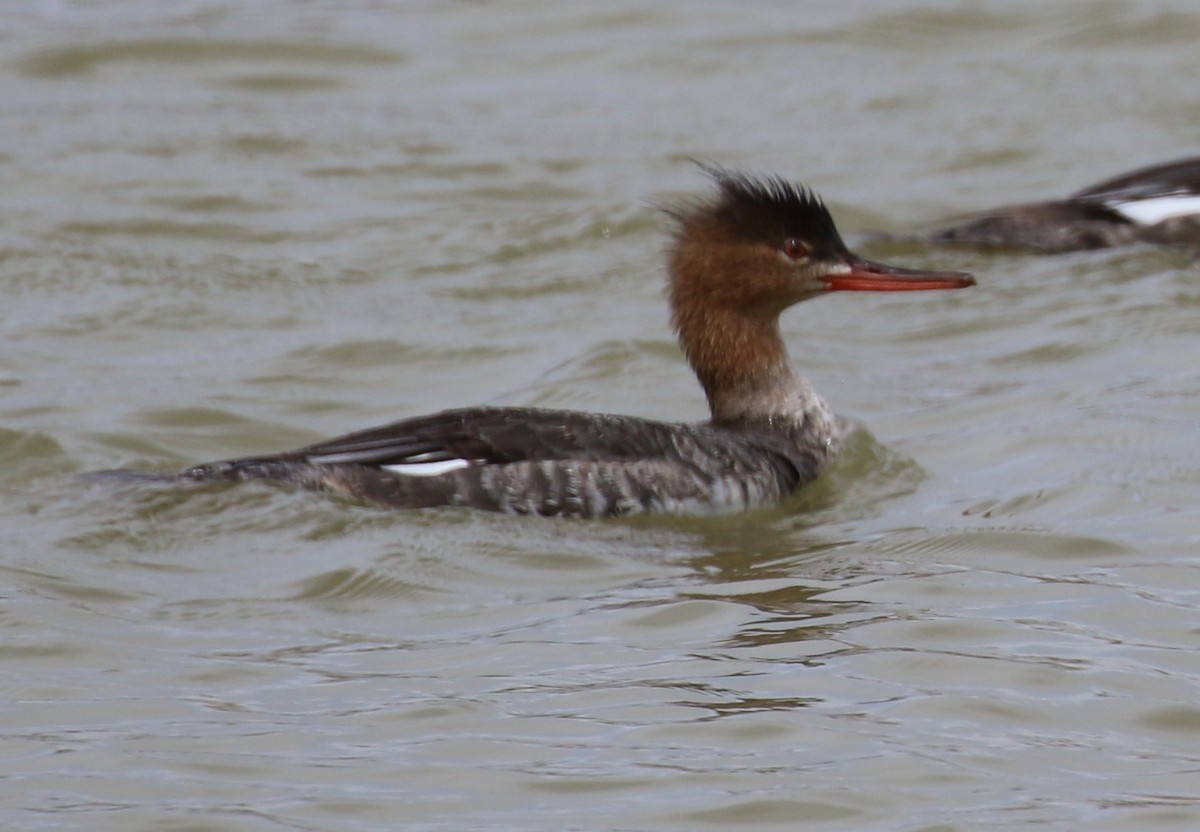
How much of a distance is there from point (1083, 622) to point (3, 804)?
10.1ft

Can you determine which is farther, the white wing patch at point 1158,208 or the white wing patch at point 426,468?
the white wing patch at point 1158,208

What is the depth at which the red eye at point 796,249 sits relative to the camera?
316 inches

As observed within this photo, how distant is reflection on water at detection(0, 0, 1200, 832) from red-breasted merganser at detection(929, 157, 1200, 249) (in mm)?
101

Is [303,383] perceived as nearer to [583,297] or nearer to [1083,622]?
[583,297]

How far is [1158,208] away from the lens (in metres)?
10.6

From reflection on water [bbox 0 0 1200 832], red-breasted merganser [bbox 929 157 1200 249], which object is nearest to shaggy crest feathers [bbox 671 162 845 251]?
reflection on water [bbox 0 0 1200 832]

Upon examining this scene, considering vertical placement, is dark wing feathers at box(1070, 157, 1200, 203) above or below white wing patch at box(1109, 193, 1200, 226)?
above

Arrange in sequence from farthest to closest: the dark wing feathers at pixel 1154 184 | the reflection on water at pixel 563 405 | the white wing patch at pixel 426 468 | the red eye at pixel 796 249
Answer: the dark wing feathers at pixel 1154 184 → the red eye at pixel 796 249 → the white wing patch at pixel 426 468 → the reflection on water at pixel 563 405

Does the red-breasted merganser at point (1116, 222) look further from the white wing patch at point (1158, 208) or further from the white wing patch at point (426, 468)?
the white wing patch at point (426, 468)

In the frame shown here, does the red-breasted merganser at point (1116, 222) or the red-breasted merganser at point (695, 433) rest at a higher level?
the red-breasted merganser at point (1116, 222)

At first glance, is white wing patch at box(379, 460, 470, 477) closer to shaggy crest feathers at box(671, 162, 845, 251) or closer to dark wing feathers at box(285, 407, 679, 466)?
dark wing feathers at box(285, 407, 679, 466)

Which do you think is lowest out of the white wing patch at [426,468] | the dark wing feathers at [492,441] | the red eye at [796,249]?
the white wing patch at [426,468]

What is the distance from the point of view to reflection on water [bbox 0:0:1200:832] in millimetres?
5246

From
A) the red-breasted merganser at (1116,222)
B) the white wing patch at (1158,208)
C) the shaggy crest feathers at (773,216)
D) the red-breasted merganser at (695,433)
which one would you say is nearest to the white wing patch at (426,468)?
the red-breasted merganser at (695,433)
